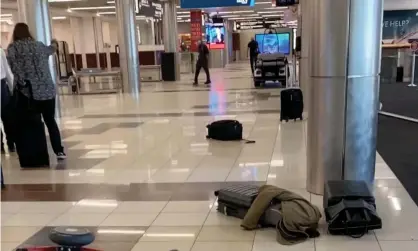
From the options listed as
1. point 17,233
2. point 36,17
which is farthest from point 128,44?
point 17,233

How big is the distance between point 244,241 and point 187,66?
80.1 feet

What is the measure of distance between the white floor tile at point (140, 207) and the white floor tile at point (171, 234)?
1.37 feet

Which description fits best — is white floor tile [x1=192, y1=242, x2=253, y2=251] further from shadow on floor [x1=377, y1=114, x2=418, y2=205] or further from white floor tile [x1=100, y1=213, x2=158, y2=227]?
shadow on floor [x1=377, y1=114, x2=418, y2=205]

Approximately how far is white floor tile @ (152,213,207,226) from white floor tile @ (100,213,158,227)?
7 centimetres

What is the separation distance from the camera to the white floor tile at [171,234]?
350cm

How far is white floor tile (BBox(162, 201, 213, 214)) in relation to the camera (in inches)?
160

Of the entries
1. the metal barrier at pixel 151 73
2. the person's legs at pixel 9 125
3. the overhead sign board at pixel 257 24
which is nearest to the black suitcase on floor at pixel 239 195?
the person's legs at pixel 9 125

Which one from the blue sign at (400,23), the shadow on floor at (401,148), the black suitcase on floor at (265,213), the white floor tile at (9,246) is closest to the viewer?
the white floor tile at (9,246)

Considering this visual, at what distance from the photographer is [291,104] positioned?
845cm

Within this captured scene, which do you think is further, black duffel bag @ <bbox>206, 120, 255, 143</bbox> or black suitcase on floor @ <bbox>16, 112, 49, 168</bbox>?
black duffel bag @ <bbox>206, 120, 255, 143</bbox>

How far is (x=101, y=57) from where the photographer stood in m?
28.9

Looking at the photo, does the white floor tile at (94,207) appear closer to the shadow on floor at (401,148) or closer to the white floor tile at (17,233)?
the white floor tile at (17,233)

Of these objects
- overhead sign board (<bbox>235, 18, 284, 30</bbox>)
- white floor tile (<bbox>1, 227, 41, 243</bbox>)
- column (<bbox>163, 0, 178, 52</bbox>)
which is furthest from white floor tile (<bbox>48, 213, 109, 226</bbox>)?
overhead sign board (<bbox>235, 18, 284, 30</bbox>)

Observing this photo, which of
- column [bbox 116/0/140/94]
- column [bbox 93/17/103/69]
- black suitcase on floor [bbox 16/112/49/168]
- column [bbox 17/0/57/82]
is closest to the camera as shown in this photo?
black suitcase on floor [bbox 16/112/49/168]
